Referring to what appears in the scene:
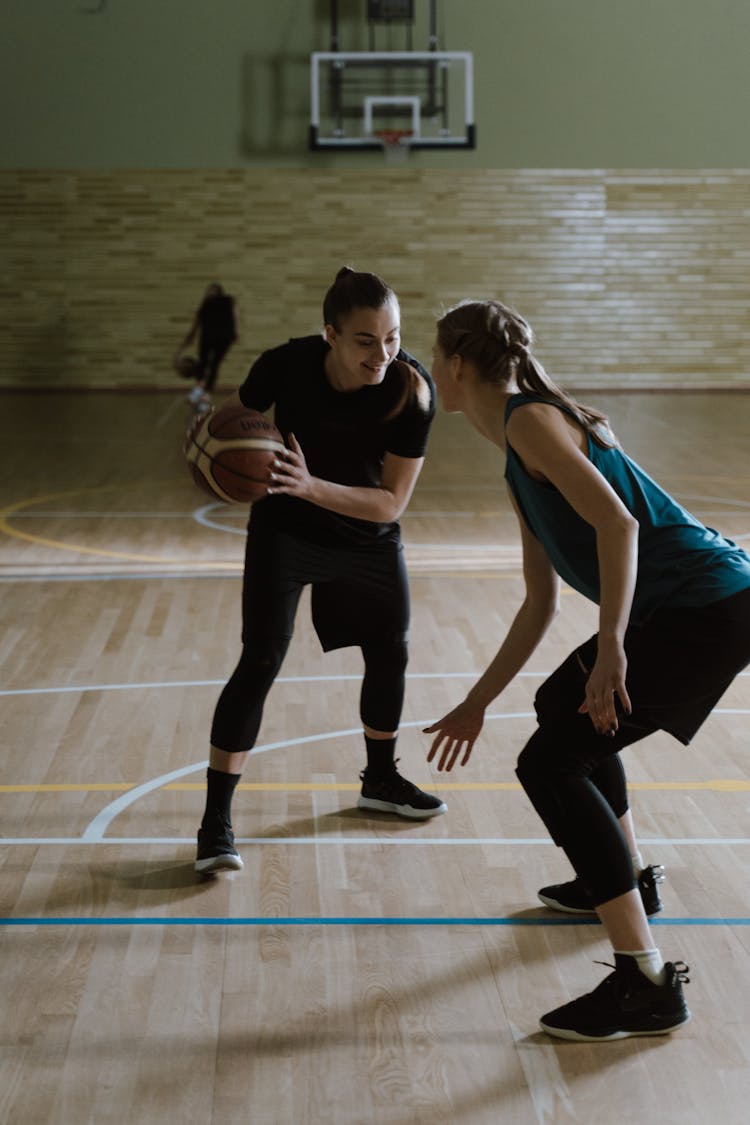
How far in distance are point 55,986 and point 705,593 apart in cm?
145

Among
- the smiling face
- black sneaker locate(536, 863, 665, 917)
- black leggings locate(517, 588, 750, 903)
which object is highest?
the smiling face

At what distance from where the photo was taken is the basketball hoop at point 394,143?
49.0ft

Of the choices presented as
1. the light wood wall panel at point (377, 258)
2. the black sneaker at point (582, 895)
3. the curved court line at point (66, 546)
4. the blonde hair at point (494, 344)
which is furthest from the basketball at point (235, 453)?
the light wood wall panel at point (377, 258)

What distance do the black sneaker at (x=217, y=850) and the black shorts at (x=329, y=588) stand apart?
456 mm

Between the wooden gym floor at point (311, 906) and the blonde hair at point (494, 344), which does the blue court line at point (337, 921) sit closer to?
the wooden gym floor at point (311, 906)

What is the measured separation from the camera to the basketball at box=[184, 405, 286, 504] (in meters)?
2.98

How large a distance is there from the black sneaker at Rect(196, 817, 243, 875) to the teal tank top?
1.17m

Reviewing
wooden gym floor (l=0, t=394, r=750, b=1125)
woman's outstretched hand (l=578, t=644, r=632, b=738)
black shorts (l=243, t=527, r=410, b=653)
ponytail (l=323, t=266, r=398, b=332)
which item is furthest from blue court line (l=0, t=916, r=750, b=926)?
ponytail (l=323, t=266, r=398, b=332)

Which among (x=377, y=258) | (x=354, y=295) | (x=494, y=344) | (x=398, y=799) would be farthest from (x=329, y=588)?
(x=377, y=258)

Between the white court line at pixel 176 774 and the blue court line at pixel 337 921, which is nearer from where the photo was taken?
the blue court line at pixel 337 921

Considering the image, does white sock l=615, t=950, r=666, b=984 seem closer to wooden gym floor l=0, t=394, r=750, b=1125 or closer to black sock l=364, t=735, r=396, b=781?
wooden gym floor l=0, t=394, r=750, b=1125

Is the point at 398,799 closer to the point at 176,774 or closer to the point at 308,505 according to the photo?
the point at 176,774

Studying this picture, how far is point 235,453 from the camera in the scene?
299 centimetres

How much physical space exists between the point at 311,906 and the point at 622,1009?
2.70ft
